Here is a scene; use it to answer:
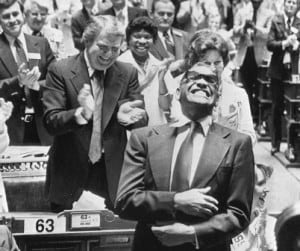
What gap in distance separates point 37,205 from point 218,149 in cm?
253

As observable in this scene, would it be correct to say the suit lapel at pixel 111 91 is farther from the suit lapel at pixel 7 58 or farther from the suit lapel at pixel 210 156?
the suit lapel at pixel 210 156

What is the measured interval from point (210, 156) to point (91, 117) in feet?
4.95

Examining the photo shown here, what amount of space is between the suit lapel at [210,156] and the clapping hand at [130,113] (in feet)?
3.40

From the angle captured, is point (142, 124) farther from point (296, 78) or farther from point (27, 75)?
point (296, 78)

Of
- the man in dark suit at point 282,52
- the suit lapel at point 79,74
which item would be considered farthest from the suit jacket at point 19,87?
the man in dark suit at point 282,52

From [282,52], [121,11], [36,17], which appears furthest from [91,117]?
[282,52]

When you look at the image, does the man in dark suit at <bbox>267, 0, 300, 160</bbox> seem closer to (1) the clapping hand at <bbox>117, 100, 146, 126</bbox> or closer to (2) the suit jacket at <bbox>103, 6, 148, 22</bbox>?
(2) the suit jacket at <bbox>103, 6, 148, 22</bbox>

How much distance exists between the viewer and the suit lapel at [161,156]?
3273 millimetres

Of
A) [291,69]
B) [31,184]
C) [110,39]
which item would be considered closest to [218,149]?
[110,39]

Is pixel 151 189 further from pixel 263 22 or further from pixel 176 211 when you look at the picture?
pixel 263 22

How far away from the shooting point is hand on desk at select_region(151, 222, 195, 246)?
321 centimetres

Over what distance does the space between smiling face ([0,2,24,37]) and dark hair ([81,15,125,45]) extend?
4.19ft

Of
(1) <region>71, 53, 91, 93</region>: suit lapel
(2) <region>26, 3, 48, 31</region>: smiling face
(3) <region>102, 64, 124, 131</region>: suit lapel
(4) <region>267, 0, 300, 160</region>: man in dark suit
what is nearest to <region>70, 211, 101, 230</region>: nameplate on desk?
(3) <region>102, 64, 124, 131</region>: suit lapel

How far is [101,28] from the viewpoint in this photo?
4.57m
